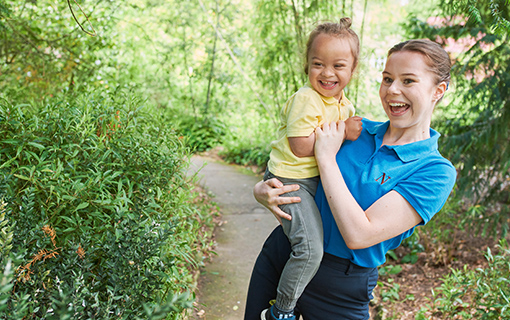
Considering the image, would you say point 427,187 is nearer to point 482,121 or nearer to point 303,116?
point 303,116

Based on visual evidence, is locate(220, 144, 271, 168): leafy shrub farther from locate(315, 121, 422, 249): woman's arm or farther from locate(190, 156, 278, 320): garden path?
locate(315, 121, 422, 249): woman's arm

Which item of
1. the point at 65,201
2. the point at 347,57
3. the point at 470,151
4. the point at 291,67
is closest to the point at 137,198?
the point at 65,201

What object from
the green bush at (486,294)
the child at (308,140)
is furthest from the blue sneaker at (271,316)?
the green bush at (486,294)

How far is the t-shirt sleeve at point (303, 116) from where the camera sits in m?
1.64

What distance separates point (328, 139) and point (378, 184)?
249mm

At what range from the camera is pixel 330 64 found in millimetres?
1727

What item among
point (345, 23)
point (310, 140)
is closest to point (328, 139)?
point (310, 140)

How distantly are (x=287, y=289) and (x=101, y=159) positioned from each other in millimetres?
1108

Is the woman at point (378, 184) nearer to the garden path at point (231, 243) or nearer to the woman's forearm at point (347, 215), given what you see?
the woman's forearm at point (347, 215)

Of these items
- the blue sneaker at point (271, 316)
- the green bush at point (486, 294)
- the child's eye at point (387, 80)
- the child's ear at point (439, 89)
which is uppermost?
the child's eye at point (387, 80)

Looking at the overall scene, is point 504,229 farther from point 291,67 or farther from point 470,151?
point 291,67

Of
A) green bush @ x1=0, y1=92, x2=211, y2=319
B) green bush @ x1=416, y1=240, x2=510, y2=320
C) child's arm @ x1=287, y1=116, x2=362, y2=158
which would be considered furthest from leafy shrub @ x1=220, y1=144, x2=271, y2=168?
child's arm @ x1=287, y1=116, x2=362, y2=158

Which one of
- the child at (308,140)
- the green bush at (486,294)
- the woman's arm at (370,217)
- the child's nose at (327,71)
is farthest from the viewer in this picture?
the green bush at (486,294)

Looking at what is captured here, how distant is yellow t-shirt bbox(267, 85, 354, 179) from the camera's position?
1.66 meters
